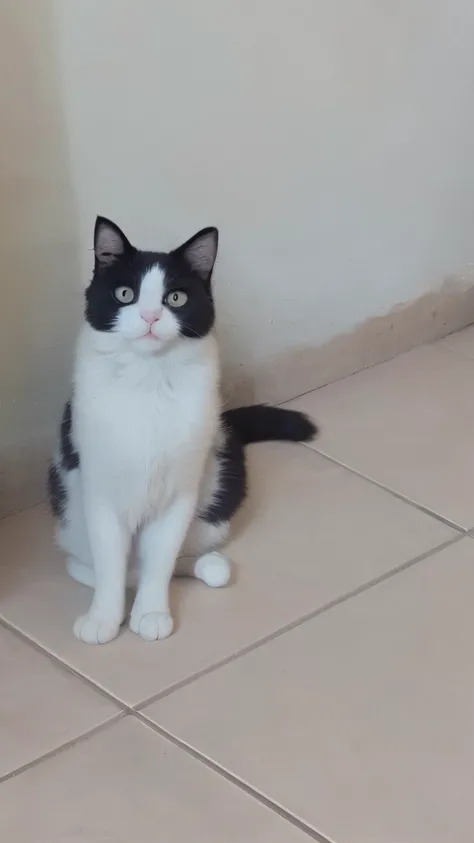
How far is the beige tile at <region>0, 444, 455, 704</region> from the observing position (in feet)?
4.47

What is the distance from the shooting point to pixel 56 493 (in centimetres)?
151

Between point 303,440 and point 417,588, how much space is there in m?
0.48

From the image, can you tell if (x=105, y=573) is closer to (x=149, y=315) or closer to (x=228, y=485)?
(x=228, y=485)

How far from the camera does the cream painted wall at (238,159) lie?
152 cm

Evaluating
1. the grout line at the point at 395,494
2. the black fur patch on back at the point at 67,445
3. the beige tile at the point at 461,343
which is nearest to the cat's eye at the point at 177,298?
the black fur patch on back at the point at 67,445

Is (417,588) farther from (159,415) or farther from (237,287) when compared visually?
(237,287)

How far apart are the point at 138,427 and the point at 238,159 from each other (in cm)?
66

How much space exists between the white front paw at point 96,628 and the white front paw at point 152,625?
3 cm

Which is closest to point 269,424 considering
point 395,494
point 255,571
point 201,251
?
point 395,494

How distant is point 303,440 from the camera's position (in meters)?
1.91

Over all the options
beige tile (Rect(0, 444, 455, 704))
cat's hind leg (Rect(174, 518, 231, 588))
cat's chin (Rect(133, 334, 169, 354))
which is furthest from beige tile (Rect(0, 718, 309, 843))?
cat's chin (Rect(133, 334, 169, 354))

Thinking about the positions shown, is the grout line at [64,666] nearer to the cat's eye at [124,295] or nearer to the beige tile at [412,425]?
the cat's eye at [124,295]

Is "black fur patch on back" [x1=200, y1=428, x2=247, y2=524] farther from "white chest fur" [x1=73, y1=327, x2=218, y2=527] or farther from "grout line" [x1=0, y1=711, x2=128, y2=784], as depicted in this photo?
"grout line" [x1=0, y1=711, x2=128, y2=784]

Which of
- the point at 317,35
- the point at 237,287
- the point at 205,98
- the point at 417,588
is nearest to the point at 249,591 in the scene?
the point at 417,588
